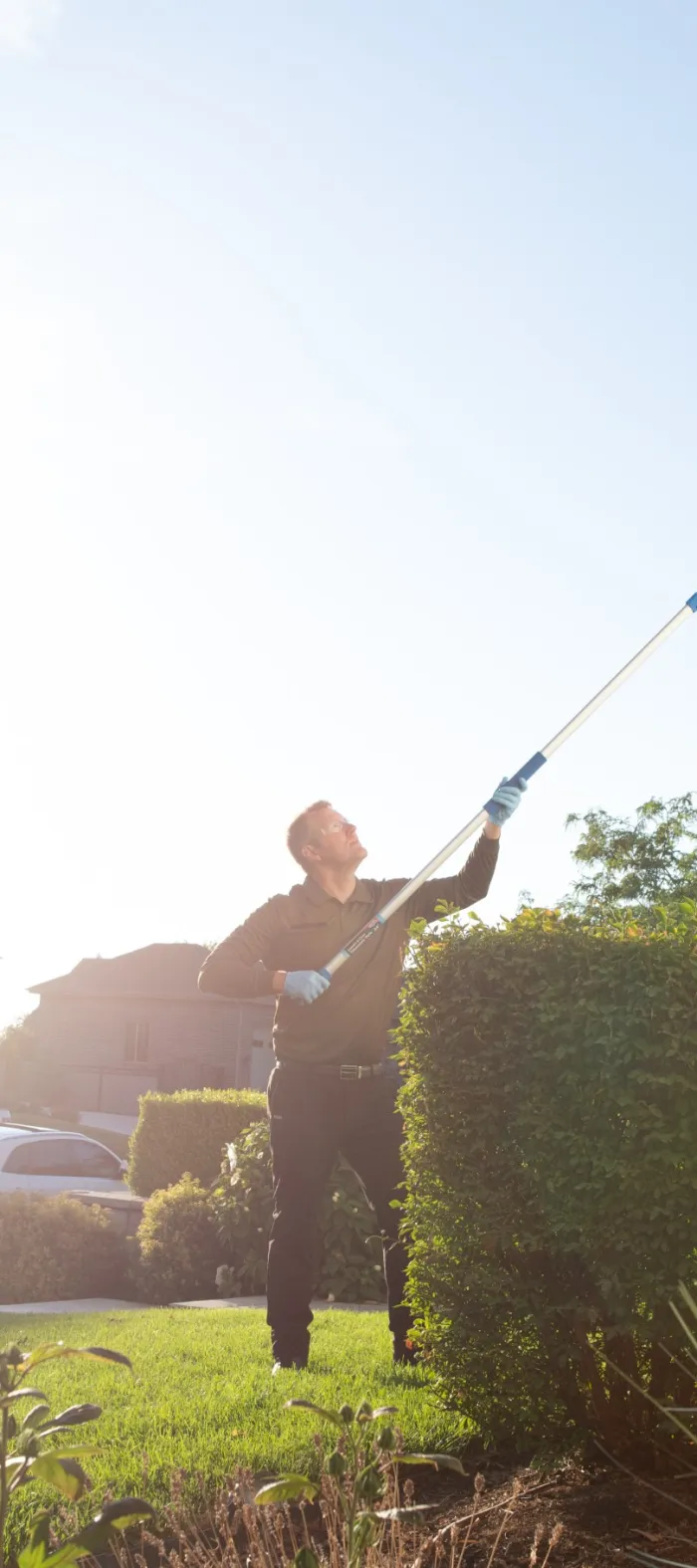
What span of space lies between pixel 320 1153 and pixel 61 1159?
936cm

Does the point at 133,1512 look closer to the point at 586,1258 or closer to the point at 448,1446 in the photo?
the point at 586,1258

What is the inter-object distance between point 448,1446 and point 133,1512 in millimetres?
2247

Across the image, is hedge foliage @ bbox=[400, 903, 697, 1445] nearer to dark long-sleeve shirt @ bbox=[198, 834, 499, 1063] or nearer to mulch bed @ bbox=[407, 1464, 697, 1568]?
mulch bed @ bbox=[407, 1464, 697, 1568]

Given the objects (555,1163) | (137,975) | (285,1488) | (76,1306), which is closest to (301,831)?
(555,1163)

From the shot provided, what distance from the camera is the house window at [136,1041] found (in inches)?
1941

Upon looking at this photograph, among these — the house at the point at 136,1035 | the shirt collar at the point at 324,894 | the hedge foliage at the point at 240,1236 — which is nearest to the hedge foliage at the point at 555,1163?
the shirt collar at the point at 324,894

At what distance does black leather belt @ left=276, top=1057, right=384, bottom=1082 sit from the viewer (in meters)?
5.30

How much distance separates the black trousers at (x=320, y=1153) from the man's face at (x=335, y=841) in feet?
3.27

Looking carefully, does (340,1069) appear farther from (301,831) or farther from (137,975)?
(137,975)

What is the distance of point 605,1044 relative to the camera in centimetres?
360

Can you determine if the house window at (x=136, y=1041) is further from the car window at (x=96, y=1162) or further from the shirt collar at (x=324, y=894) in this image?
→ the shirt collar at (x=324, y=894)

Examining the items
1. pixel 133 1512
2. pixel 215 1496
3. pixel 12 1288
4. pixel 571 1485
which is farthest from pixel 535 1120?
pixel 12 1288

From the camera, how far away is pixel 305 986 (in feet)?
17.4

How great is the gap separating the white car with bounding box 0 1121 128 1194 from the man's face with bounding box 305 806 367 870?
27.1ft
